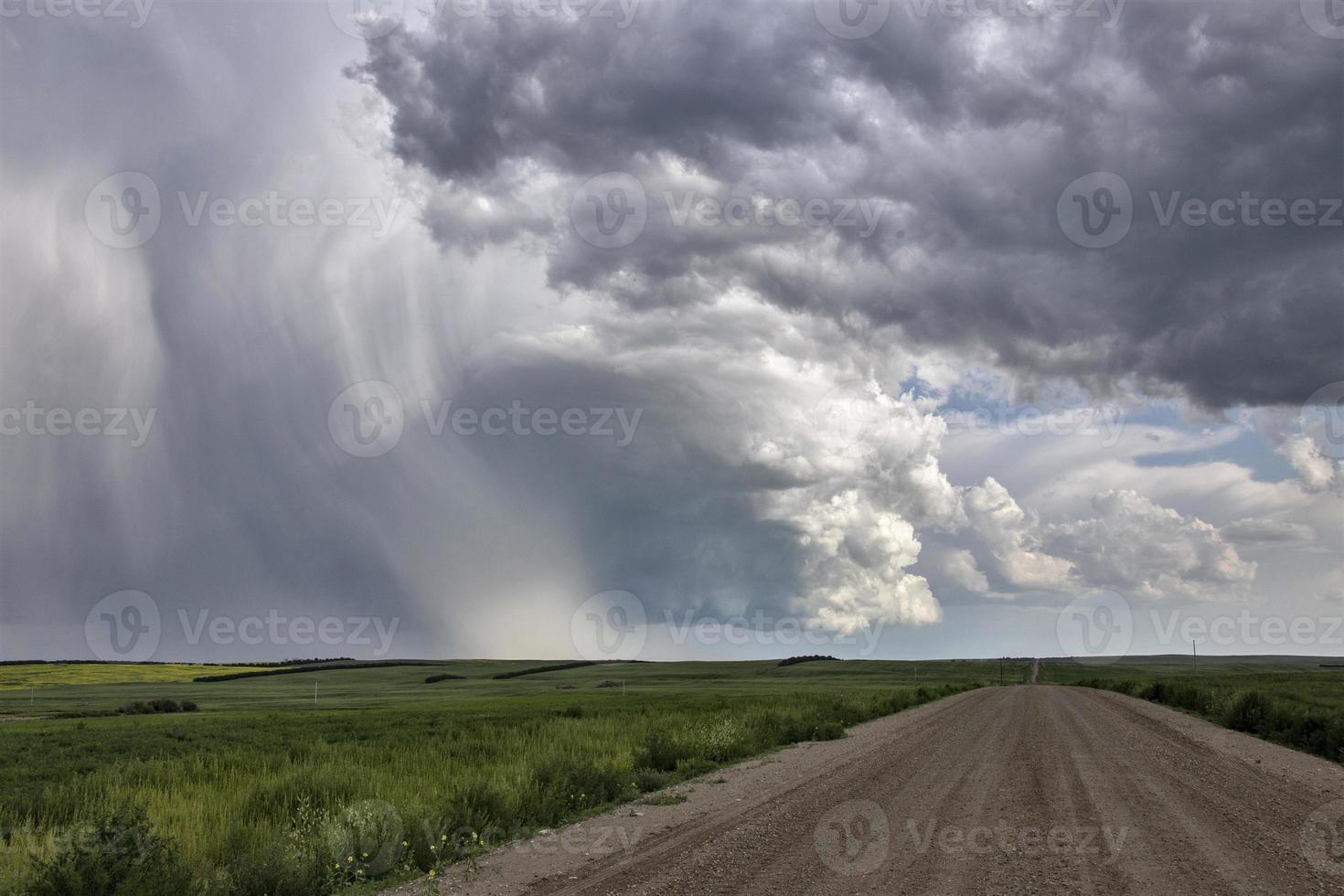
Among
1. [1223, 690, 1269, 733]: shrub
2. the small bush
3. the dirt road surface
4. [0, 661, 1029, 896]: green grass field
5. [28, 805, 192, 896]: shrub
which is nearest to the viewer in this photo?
[28, 805, 192, 896]: shrub

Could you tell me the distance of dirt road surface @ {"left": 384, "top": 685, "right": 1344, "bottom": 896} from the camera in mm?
9273

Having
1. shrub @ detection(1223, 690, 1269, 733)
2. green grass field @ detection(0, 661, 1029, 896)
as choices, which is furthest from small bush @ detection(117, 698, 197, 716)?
shrub @ detection(1223, 690, 1269, 733)

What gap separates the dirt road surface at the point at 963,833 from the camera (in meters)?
9.27

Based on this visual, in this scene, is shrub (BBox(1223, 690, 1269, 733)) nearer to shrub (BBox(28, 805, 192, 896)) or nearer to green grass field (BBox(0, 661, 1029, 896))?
green grass field (BBox(0, 661, 1029, 896))

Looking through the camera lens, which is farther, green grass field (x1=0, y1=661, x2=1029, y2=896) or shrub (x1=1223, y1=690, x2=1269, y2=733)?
shrub (x1=1223, y1=690, x2=1269, y2=733)

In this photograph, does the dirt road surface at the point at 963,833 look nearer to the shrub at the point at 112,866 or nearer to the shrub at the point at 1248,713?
the shrub at the point at 112,866

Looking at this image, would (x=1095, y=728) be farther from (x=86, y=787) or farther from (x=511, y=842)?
(x=86, y=787)

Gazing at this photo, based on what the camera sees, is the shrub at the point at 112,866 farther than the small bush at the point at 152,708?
No

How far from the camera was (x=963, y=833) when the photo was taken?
1165 cm

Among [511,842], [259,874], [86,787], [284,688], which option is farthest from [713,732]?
[284,688]

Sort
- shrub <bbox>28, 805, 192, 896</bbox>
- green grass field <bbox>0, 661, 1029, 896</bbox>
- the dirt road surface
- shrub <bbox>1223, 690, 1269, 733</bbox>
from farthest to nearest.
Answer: shrub <bbox>1223, 690, 1269, 733</bbox>, green grass field <bbox>0, 661, 1029, 896</bbox>, the dirt road surface, shrub <bbox>28, 805, 192, 896</bbox>

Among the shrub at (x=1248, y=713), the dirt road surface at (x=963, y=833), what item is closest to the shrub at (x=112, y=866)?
the dirt road surface at (x=963, y=833)

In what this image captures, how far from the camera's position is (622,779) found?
57.3 ft

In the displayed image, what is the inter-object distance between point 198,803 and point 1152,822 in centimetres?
1466
